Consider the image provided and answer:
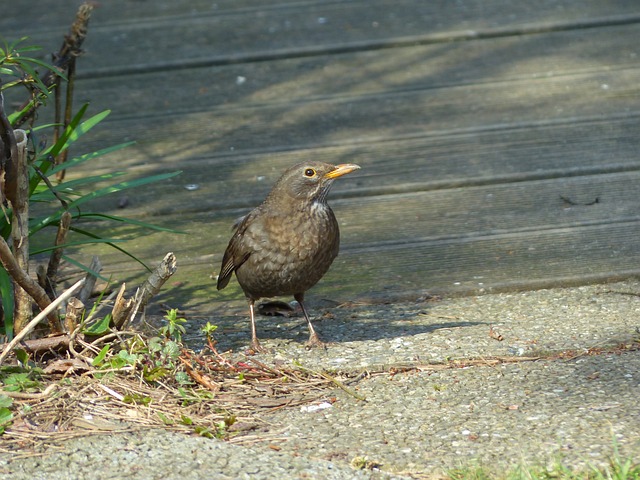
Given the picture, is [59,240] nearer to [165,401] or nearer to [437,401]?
[165,401]

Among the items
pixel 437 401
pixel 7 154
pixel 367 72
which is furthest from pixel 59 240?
pixel 367 72

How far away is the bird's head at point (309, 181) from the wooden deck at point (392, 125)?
503 mm

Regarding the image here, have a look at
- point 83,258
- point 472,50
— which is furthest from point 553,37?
→ point 83,258

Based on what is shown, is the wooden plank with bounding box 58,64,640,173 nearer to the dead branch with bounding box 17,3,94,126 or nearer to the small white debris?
the dead branch with bounding box 17,3,94,126

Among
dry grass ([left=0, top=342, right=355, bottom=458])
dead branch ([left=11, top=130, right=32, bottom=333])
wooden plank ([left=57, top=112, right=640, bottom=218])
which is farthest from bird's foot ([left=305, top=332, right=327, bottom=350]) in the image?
wooden plank ([left=57, top=112, right=640, bottom=218])

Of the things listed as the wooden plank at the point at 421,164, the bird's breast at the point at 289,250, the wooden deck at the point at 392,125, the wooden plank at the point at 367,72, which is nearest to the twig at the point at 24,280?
the bird's breast at the point at 289,250

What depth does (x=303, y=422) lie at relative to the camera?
3.34 metres

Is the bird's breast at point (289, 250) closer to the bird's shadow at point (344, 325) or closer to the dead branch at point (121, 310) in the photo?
the bird's shadow at point (344, 325)

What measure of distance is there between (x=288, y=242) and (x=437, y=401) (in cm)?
104

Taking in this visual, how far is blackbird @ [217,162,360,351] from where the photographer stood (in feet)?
13.6

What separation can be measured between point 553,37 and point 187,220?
3.11 metres

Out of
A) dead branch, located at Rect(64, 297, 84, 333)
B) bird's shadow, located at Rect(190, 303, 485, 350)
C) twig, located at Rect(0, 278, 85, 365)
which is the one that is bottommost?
bird's shadow, located at Rect(190, 303, 485, 350)

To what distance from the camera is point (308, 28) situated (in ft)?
24.3

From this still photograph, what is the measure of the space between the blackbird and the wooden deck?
1.15 feet
